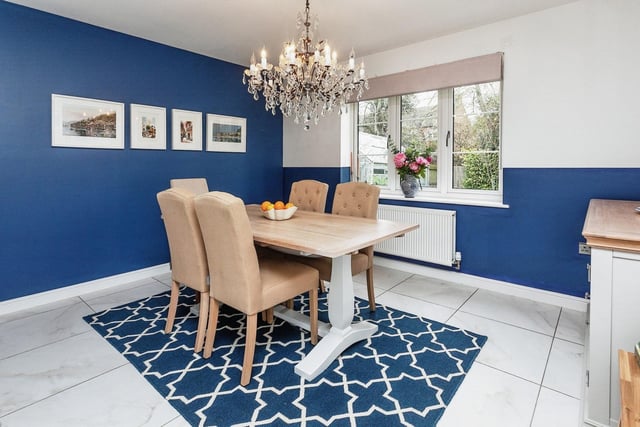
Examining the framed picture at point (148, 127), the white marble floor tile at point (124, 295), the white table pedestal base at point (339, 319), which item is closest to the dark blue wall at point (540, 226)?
the white table pedestal base at point (339, 319)

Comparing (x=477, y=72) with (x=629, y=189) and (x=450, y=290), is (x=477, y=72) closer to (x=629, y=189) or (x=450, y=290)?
(x=629, y=189)

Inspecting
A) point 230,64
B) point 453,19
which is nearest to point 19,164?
point 230,64

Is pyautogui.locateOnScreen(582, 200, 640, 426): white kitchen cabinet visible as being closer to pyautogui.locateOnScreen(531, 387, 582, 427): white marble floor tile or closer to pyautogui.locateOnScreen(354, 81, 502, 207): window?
pyautogui.locateOnScreen(531, 387, 582, 427): white marble floor tile

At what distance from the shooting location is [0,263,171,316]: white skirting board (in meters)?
2.75

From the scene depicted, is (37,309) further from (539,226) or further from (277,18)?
(539,226)

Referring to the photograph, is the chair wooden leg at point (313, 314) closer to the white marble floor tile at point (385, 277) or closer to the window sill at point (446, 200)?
the white marble floor tile at point (385, 277)

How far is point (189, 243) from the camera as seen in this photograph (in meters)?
2.09

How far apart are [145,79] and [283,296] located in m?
2.77

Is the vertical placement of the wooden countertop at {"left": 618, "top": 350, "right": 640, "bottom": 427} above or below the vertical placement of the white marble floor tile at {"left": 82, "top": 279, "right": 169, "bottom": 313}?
above

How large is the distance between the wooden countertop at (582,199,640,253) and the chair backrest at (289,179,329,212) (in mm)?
1942

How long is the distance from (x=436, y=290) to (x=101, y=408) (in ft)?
8.71

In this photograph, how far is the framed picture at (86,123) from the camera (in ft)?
9.46

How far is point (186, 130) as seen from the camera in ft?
12.3

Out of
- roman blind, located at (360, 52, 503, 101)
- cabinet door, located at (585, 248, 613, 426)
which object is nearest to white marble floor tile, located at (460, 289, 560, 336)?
cabinet door, located at (585, 248, 613, 426)
